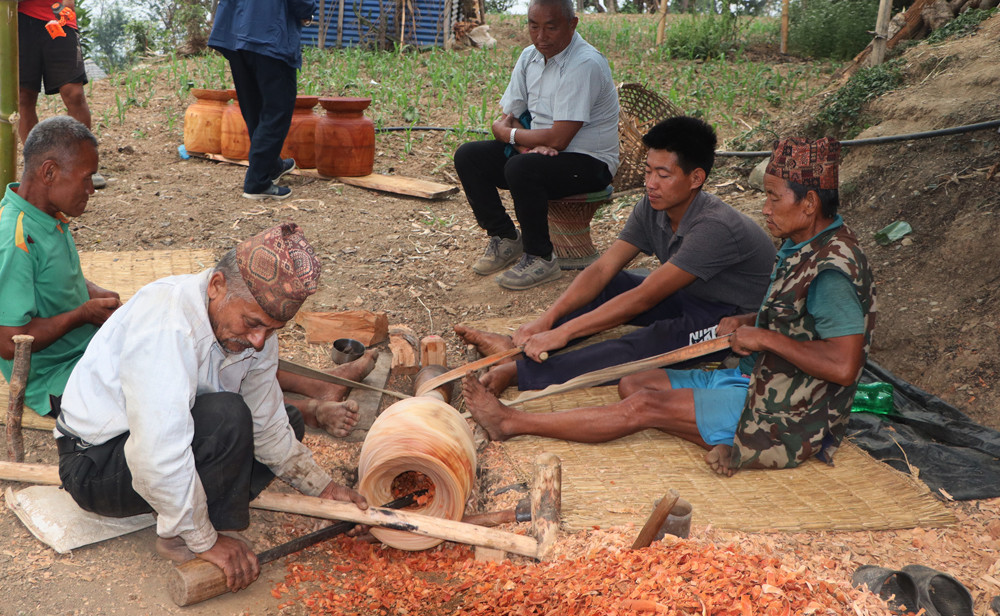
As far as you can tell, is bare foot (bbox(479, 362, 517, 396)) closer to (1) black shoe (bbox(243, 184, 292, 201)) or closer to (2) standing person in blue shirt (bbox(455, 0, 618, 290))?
(2) standing person in blue shirt (bbox(455, 0, 618, 290))

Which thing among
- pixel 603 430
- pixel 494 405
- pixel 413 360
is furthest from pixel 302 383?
pixel 603 430

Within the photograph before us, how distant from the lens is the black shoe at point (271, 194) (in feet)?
21.1

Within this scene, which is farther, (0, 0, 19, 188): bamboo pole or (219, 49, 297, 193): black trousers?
(219, 49, 297, 193): black trousers

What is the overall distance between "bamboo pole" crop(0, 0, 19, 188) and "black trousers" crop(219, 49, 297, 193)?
9.33 feet

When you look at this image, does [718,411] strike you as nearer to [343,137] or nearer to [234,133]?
[343,137]

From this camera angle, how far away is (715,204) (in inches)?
141

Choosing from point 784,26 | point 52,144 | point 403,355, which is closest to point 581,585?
point 403,355

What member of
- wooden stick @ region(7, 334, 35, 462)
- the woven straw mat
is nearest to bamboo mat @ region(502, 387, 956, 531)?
the woven straw mat

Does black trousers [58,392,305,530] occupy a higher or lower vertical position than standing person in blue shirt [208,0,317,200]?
lower

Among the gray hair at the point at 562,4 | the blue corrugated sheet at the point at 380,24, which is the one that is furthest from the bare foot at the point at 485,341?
the blue corrugated sheet at the point at 380,24

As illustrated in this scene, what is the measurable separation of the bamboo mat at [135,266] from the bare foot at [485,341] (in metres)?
1.70

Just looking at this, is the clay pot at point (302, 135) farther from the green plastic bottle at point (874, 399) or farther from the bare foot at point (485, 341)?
the green plastic bottle at point (874, 399)

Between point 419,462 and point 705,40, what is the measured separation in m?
11.0

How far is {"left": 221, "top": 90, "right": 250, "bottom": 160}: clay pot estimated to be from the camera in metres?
7.12
